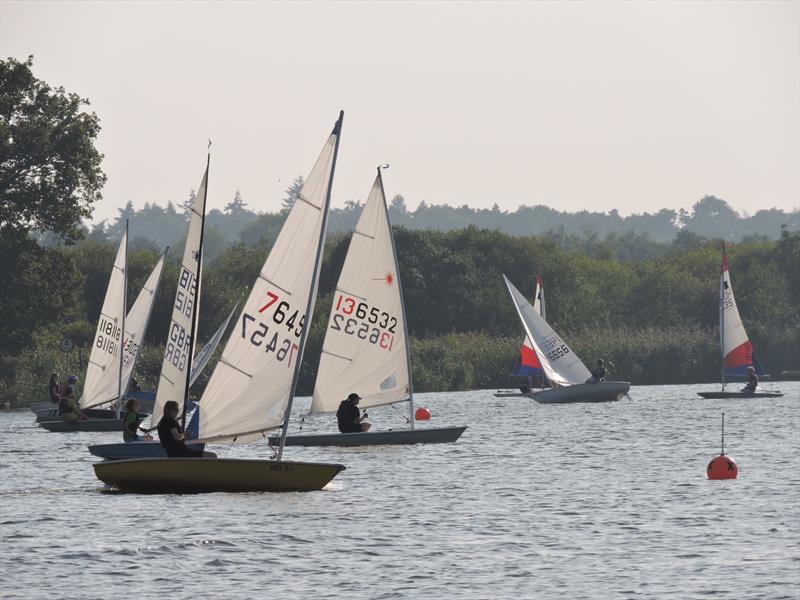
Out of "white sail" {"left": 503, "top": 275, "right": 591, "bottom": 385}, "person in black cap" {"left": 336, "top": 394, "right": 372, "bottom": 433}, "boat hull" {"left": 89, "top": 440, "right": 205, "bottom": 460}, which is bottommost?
"boat hull" {"left": 89, "top": 440, "right": 205, "bottom": 460}

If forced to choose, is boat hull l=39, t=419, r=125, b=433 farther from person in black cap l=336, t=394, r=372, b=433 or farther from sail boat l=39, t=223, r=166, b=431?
person in black cap l=336, t=394, r=372, b=433

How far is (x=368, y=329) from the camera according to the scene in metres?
47.9

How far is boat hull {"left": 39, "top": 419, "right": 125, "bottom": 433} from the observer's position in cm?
5444

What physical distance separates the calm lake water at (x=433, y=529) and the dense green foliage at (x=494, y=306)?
1333 inches

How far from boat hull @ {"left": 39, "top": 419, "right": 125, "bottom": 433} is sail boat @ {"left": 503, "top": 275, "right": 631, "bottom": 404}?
78.7 feet

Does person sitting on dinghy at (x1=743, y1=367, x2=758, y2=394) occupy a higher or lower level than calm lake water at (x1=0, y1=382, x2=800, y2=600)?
higher

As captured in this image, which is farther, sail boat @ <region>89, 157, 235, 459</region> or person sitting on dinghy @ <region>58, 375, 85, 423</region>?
person sitting on dinghy @ <region>58, 375, 85, 423</region>

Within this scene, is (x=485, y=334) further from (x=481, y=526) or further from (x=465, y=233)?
(x=481, y=526)

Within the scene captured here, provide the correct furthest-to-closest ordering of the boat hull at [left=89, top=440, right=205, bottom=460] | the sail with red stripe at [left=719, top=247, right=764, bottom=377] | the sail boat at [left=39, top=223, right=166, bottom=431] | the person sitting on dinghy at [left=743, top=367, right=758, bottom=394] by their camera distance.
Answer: the sail with red stripe at [left=719, top=247, right=764, bottom=377]
the person sitting on dinghy at [left=743, top=367, right=758, bottom=394]
the sail boat at [left=39, top=223, right=166, bottom=431]
the boat hull at [left=89, top=440, right=205, bottom=460]

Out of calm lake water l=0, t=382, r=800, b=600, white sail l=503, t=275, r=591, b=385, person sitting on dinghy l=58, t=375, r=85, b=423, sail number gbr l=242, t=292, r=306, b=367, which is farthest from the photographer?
white sail l=503, t=275, r=591, b=385

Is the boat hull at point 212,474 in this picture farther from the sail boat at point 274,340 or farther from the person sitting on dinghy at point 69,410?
the person sitting on dinghy at point 69,410

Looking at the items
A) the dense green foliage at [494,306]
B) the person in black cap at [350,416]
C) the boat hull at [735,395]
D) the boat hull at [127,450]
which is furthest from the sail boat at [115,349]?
the boat hull at [735,395]

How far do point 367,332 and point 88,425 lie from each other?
38.7 feet

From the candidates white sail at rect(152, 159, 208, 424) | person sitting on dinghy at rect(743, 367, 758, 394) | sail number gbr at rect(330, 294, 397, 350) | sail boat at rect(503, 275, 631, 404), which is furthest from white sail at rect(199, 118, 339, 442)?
person sitting on dinghy at rect(743, 367, 758, 394)
